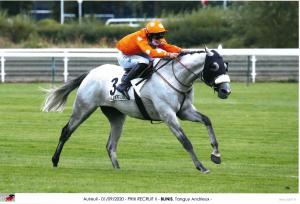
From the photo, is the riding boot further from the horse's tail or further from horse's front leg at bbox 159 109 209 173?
the horse's tail

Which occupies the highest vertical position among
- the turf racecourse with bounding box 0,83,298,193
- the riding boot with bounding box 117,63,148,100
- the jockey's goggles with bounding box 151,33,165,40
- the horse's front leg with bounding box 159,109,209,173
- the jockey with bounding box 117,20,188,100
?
the jockey's goggles with bounding box 151,33,165,40

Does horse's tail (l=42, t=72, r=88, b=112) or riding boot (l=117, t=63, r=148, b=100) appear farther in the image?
horse's tail (l=42, t=72, r=88, b=112)

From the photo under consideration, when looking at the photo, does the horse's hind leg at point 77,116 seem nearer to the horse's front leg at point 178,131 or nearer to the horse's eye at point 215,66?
the horse's front leg at point 178,131

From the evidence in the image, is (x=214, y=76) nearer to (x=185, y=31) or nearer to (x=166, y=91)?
(x=166, y=91)

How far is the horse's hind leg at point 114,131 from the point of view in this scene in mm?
12281

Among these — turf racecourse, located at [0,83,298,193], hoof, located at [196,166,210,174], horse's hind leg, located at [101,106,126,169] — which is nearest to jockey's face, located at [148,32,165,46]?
horse's hind leg, located at [101,106,126,169]

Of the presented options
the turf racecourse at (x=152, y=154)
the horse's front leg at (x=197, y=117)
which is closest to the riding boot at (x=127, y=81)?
the horse's front leg at (x=197, y=117)

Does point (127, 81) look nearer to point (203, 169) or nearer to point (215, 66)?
point (215, 66)

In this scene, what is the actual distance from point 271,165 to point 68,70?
56.6ft

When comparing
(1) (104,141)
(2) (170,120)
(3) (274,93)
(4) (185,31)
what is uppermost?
(2) (170,120)

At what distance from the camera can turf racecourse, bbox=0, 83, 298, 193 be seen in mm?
10555

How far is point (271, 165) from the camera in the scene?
12641mm
